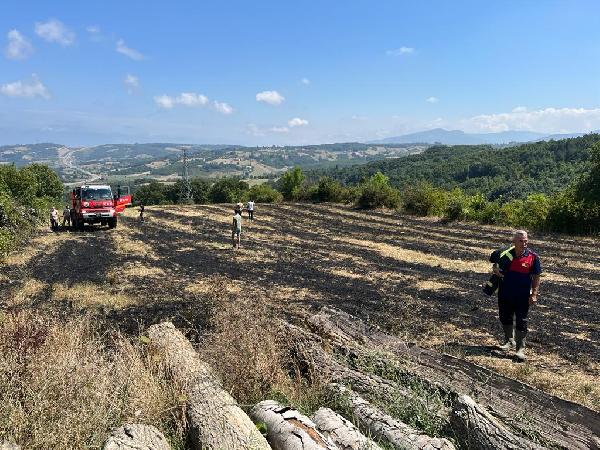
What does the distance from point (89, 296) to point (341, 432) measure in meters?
8.92

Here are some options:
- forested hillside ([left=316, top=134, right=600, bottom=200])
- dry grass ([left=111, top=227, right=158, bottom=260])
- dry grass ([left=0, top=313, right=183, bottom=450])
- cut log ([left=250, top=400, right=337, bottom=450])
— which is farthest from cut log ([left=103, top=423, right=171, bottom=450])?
forested hillside ([left=316, top=134, right=600, bottom=200])

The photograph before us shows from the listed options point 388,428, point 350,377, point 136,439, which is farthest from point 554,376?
point 136,439

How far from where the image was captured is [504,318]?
267 inches

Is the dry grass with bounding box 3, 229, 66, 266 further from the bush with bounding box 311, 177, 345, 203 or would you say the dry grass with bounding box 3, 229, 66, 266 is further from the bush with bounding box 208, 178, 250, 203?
the bush with bounding box 208, 178, 250, 203

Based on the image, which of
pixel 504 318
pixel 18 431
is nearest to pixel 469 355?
pixel 504 318

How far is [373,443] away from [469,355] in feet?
12.6

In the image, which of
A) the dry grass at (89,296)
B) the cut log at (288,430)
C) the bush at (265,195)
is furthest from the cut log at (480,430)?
the bush at (265,195)

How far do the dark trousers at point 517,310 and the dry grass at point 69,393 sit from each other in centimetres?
485

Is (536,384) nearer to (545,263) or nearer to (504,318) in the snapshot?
(504,318)

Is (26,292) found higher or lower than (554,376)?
lower

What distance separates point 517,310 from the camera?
6523mm

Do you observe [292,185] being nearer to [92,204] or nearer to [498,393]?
[92,204]

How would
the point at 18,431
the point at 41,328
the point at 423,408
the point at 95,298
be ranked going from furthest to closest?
the point at 95,298 < the point at 41,328 < the point at 423,408 < the point at 18,431

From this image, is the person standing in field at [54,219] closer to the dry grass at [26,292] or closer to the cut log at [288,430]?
the dry grass at [26,292]
